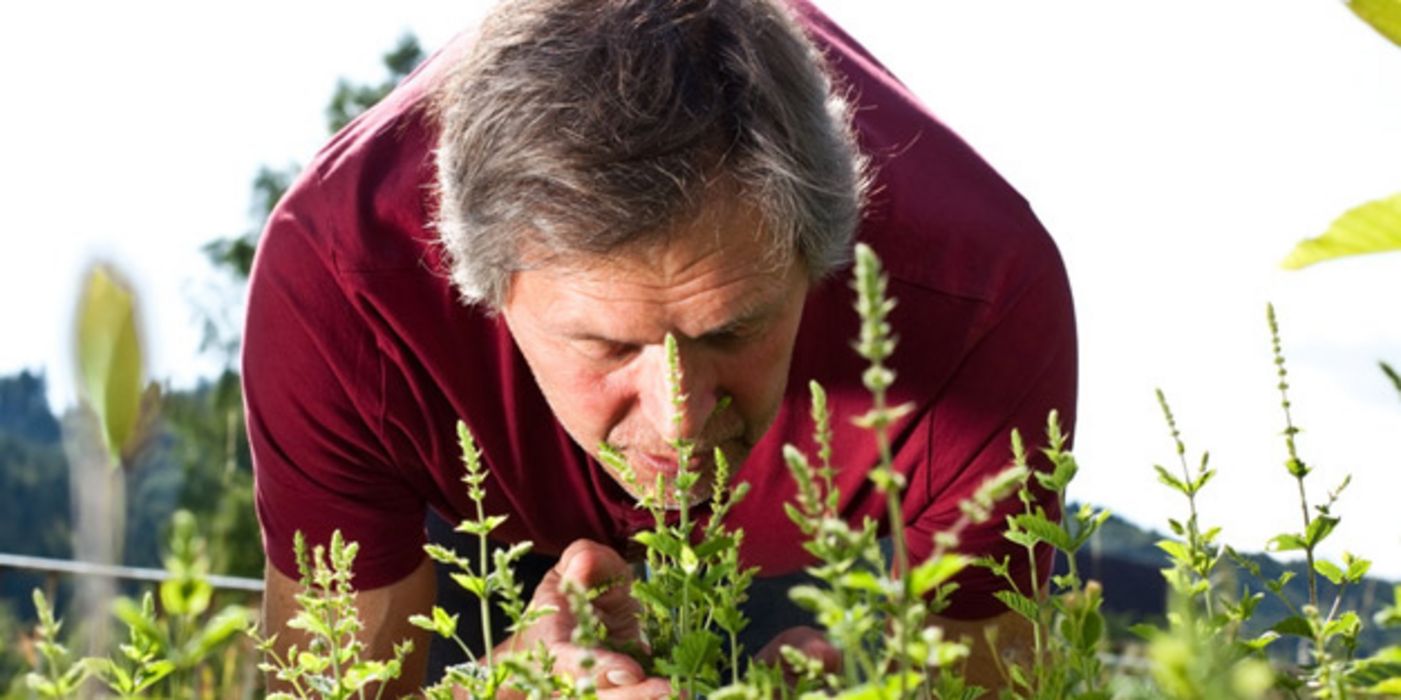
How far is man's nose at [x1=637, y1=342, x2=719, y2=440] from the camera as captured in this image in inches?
75.5

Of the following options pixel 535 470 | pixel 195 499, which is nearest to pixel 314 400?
pixel 535 470

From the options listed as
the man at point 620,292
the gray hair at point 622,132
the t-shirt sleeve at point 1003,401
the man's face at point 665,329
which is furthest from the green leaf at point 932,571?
the t-shirt sleeve at point 1003,401

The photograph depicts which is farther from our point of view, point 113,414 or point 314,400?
point 314,400

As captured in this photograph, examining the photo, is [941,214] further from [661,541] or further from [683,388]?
[661,541]

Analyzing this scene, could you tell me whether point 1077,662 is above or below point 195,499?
above

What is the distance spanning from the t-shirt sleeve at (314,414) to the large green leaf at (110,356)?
1.65 metres

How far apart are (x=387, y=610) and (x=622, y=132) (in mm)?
1015

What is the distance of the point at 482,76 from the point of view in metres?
2.08

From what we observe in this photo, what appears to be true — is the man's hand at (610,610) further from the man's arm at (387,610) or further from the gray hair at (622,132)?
the man's arm at (387,610)

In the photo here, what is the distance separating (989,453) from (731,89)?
2.49 feet

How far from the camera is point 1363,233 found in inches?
35.3

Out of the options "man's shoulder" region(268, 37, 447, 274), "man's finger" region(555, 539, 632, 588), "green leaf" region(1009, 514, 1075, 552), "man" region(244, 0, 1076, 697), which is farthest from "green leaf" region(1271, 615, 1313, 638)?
"man's shoulder" region(268, 37, 447, 274)

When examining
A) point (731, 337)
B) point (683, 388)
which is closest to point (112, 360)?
point (683, 388)

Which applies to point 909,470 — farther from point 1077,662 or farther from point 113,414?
point 113,414
